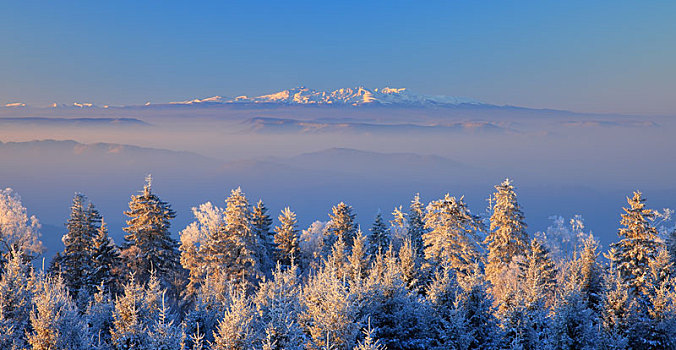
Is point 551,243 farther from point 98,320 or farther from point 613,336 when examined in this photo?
point 98,320

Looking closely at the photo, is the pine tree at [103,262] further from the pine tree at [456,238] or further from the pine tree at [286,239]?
the pine tree at [456,238]

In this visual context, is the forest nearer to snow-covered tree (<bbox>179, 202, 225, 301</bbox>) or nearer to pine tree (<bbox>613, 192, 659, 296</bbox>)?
pine tree (<bbox>613, 192, 659, 296</bbox>)

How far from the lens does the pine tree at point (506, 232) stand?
4469cm

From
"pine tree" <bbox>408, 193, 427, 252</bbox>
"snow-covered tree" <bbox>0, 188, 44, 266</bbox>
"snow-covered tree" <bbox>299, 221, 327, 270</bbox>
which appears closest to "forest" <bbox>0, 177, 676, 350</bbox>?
"snow-covered tree" <bbox>299, 221, 327, 270</bbox>

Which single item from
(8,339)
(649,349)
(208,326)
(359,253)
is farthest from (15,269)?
(649,349)

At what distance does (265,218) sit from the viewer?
53906 mm

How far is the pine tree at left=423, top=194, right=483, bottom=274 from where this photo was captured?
41.8m

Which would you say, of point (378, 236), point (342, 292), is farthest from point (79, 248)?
point (378, 236)

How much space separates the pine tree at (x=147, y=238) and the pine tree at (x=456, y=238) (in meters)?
24.9

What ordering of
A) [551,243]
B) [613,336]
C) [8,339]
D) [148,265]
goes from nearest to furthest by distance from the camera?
[8,339] < [613,336] < [148,265] < [551,243]

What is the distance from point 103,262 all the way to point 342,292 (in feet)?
94.3

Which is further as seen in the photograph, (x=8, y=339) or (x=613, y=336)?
(x=613, y=336)

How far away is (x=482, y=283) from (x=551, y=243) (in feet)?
234

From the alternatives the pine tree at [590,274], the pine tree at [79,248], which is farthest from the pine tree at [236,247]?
the pine tree at [590,274]
